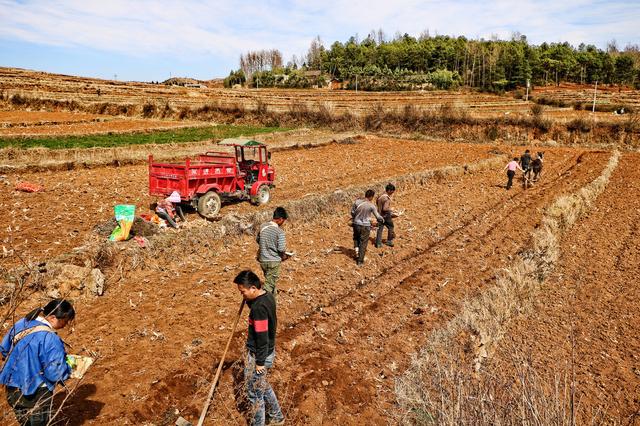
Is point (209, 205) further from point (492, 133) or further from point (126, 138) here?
point (492, 133)

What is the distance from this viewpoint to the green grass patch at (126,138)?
24070mm

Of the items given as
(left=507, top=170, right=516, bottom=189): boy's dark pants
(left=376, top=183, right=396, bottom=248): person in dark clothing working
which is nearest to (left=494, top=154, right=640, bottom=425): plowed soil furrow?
(left=376, top=183, right=396, bottom=248): person in dark clothing working

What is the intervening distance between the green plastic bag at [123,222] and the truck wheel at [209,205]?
7.16ft

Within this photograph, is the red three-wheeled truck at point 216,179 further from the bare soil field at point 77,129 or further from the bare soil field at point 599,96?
the bare soil field at point 599,96

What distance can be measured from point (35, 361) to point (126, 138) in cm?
2716

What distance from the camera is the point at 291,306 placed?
808 cm

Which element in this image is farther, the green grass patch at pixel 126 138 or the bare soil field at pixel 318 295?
the green grass patch at pixel 126 138

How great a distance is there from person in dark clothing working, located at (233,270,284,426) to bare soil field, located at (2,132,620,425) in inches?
21.9

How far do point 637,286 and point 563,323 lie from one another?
9.93ft

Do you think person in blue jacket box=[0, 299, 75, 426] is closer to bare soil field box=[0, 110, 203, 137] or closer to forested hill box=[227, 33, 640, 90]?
bare soil field box=[0, 110, 203, 137]

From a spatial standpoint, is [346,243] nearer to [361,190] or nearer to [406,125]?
[361,190]

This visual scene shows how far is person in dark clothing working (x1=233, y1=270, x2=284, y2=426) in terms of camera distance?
4719mm

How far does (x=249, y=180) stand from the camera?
14.8 meters

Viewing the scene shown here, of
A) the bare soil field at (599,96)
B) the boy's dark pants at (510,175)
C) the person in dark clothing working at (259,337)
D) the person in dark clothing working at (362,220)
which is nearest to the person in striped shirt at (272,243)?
the person in dark clothing working at (259,337)
